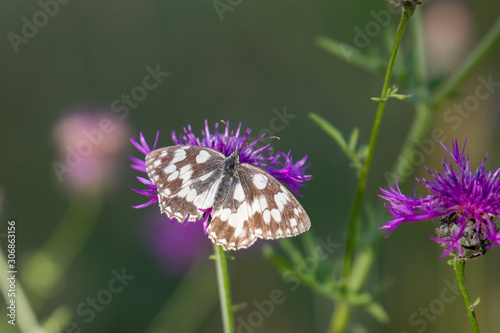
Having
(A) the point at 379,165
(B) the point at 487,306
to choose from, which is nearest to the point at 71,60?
(A) the point at 379,165

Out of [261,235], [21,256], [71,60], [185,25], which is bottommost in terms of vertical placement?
[21,256]

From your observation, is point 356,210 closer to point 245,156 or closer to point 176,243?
point 245,156

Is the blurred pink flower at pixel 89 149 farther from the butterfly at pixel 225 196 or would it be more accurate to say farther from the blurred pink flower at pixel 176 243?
the butterfly at pixel 225 196

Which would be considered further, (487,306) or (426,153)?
(426,153)

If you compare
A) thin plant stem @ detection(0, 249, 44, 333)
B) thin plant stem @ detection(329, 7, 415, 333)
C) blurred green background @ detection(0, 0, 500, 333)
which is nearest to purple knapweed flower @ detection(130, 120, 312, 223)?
thin plant stem @ detection(329, 7, 415, 333)

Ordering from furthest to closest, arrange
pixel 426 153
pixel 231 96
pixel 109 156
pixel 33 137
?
pixel 231 96, pixel 33 137, pixel 426 153, pixel 109 156

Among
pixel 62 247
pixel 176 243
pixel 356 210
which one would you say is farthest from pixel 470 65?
pixel 62 247

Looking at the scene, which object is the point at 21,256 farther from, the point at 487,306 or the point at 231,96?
the point at 487,306
